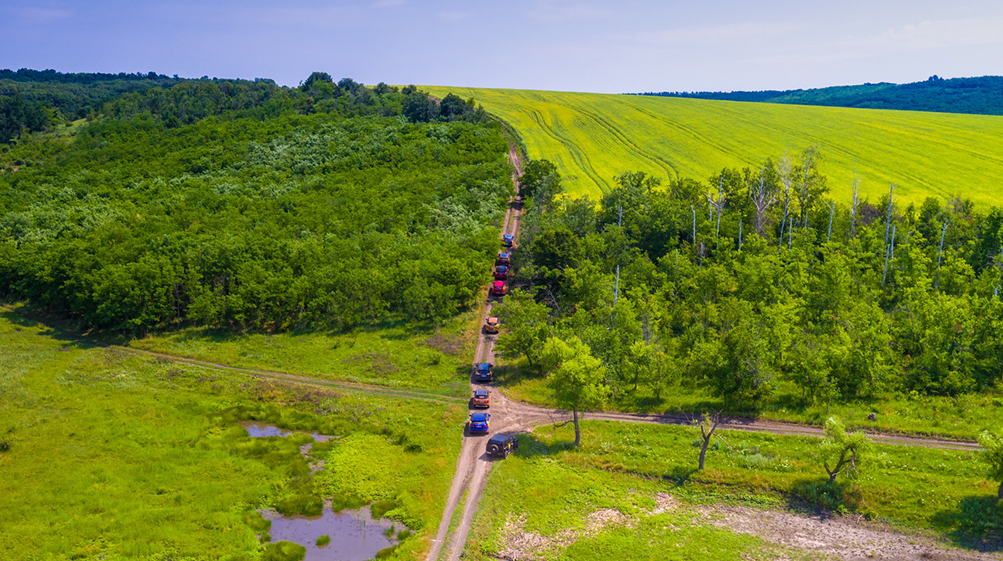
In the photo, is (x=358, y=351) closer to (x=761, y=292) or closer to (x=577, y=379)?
(x=577, y=379)

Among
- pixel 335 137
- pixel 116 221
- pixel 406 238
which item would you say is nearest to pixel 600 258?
pixel 406 238

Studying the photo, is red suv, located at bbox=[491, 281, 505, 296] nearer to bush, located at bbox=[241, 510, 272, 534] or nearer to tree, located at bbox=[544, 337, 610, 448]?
tree, located at bbox=[544, 337, 610, 448]

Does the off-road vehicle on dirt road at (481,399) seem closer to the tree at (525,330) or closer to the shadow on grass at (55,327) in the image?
the tree at (525,330)

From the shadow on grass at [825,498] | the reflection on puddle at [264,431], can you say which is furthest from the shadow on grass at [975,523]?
the reflection on puddle at [264,431]

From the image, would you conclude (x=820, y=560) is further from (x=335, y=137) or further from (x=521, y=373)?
(x=335, y=137)

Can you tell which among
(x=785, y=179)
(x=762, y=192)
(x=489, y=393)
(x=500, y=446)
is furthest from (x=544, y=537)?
(x=785, y=179)

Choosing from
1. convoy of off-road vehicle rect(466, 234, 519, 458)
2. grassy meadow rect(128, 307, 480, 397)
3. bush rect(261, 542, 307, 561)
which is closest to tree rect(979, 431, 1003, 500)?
convoy of off-road vehicle rect(466, 234, 519, 458)
